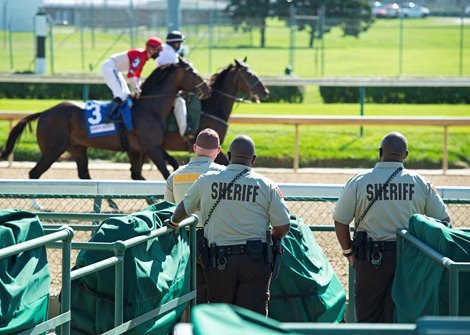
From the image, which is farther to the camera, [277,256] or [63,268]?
[277,256]

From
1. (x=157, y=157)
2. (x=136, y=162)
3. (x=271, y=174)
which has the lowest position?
(x=271, y=174)

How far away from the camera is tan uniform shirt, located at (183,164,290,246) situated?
5.87 meters

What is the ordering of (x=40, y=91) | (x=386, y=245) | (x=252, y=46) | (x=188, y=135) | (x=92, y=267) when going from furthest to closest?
(x=252, y=46) < (x=40, y=91) < (x=188, y=135) < (x=386, y=245) < (x=92, y=267)

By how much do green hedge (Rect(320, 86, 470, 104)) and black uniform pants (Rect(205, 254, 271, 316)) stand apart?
65.1ft

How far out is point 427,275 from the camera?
5.30 meters

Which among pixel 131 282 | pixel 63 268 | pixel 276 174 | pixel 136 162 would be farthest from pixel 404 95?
pixel 63 268

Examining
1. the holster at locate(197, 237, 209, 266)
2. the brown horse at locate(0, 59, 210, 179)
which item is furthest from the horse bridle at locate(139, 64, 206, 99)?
the holster at locate(197, 237, 209, 266)

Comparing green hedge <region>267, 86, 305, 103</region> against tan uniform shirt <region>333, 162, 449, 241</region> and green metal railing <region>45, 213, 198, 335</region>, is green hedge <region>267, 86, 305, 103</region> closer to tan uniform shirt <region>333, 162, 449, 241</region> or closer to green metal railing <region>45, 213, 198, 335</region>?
tan uniform shirt <region>333, 162, 449, 241</region>

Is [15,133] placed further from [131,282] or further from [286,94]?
[286,94]

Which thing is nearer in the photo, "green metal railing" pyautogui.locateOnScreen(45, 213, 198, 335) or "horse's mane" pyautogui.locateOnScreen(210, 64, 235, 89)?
"green metal railing" pyautogui.locateOnScreen(45, 213, 198, 335)

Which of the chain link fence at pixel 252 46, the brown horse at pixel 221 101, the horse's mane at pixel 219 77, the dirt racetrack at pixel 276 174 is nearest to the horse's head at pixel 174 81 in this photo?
the brown horse at pixel 221 101

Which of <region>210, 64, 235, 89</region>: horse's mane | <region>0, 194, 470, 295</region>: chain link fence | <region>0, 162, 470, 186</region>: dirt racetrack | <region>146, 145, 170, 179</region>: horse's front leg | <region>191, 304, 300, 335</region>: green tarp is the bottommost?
<region>0, 162, 470, 186</region>: dirt racetrack

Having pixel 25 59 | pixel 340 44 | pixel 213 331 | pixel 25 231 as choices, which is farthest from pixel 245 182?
pixel 340 44

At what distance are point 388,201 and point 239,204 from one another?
0.87 metres
